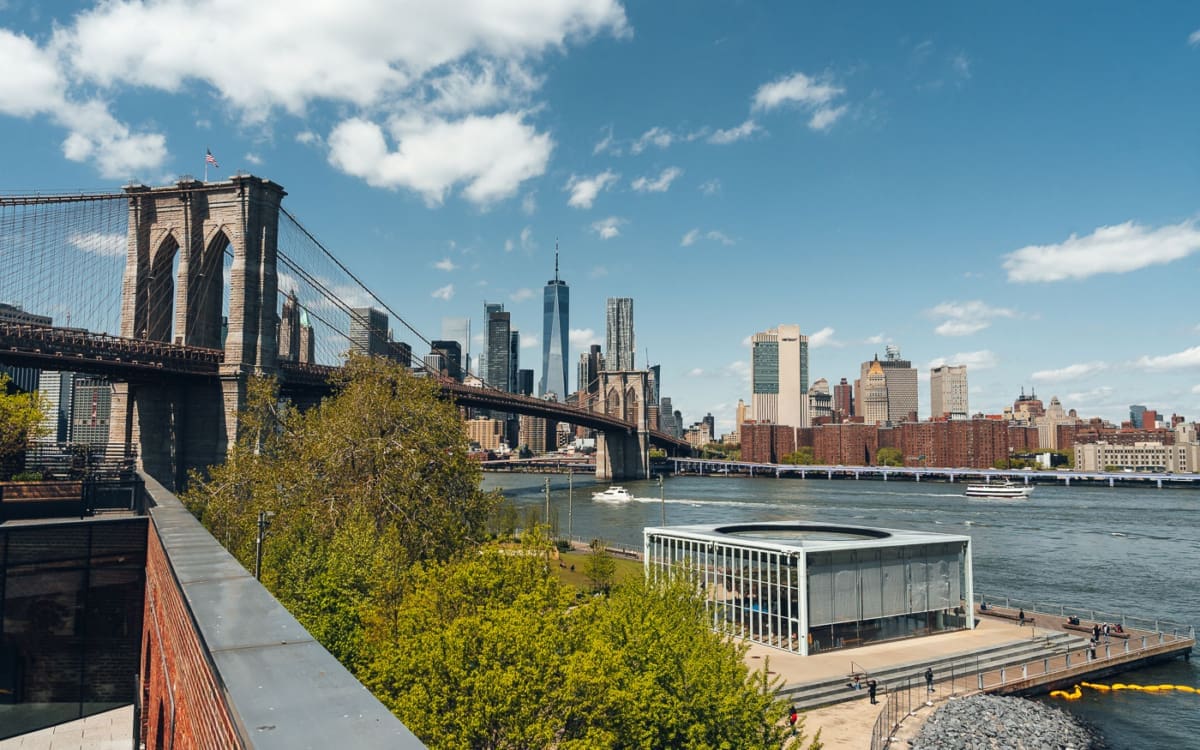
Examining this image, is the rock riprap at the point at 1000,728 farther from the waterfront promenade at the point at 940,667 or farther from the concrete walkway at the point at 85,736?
the concrete walkway at the point at 85,736

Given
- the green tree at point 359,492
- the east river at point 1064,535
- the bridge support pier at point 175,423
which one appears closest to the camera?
the green tree at point 359,492

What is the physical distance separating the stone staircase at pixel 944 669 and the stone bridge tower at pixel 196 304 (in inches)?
1590

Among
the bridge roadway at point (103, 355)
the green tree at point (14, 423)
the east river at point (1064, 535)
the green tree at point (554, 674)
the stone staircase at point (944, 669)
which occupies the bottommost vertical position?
the east river at point (1064, 535)

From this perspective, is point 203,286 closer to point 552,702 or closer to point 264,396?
point 264,396

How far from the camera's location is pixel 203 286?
56.1 m

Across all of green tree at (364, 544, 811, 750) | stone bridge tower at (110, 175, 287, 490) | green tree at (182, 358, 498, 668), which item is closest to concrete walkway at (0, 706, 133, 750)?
green tree at (182, 358, 498, 668)

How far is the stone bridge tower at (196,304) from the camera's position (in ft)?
170

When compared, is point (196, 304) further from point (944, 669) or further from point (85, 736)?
point (944, 669)

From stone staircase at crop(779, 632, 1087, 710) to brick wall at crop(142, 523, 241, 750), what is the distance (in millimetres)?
17157

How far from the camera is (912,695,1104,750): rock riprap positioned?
2278cm

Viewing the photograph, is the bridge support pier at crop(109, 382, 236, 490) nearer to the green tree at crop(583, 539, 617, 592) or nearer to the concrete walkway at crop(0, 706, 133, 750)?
the green tree at crop(583, 539, 617, 592)

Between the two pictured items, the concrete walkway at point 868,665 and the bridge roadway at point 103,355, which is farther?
the bridge roadway at point 103,355

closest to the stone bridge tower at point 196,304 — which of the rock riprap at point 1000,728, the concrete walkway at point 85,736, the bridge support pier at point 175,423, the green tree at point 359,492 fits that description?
the bridge support pier at point 175,423

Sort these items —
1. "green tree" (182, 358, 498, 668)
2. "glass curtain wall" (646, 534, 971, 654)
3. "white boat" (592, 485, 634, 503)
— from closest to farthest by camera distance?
"green tree" (182, 358, 498, 668) → "glass curtain wall" (646, 534, 971, 654) → "white boat" (592, 485, 634, 503)
